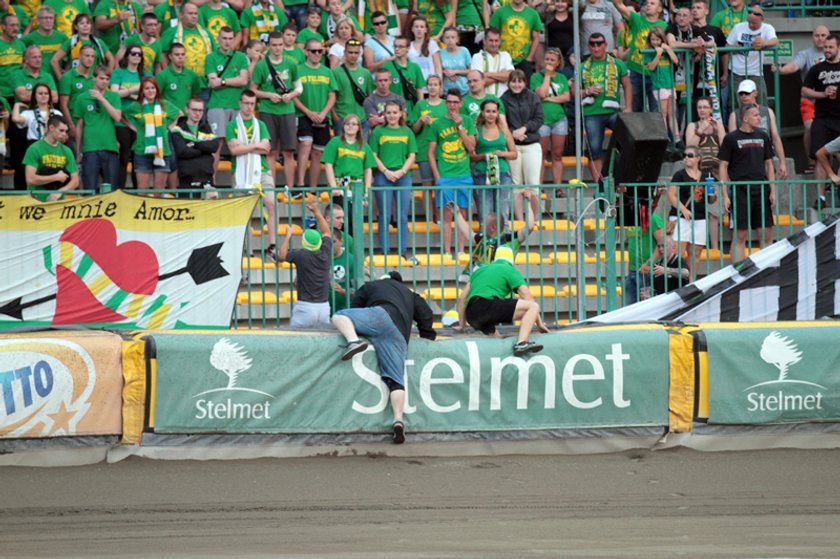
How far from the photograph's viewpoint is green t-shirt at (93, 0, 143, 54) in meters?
18.0

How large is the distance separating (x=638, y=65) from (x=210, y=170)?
610cm

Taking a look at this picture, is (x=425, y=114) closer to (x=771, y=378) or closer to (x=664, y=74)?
(x=664, y=74)

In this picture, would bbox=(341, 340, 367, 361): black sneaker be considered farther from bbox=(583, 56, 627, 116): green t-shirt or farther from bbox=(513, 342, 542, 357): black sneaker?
bbox=(583, 56, 627, 116): green t-shirt

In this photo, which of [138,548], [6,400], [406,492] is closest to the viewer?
[138,548]

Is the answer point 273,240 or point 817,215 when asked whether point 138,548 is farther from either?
point 817,215

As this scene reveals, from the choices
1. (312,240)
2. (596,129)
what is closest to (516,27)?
(596,129)

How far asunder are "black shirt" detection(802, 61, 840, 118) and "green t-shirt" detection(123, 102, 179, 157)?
27.2 feet

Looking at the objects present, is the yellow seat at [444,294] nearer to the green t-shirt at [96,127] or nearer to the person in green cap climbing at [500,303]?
the person in green cap climbing at [500,303]

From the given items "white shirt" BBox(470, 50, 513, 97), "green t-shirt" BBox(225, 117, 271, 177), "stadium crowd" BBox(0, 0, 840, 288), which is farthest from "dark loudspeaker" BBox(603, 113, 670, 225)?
"green t-shirt" BBox(225, 117, 271, 177)

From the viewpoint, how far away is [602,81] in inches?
693

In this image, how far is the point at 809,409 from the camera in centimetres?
1210

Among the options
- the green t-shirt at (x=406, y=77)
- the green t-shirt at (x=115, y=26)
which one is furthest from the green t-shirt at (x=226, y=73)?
the green t-shirt at (x=406, y=77)

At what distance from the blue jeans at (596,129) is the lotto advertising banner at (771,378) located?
5765 millimetres

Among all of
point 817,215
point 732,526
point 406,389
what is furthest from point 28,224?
point 817,215
